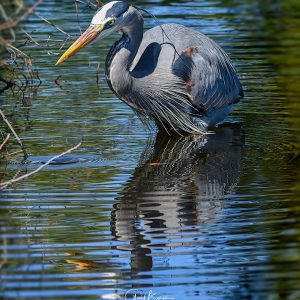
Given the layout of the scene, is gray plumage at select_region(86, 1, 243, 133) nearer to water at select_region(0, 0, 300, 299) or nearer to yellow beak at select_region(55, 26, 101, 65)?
water at select_region(0, 0, 300, 299)

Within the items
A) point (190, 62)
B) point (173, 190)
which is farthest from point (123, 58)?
point (173, 190)

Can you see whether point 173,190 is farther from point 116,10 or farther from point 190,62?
point 190,62

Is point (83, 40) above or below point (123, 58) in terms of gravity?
above

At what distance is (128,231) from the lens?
682 cm

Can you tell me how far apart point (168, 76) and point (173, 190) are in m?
2.07

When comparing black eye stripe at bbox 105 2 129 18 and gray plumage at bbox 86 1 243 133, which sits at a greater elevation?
black eye stripe at bbox 105 2 129 18

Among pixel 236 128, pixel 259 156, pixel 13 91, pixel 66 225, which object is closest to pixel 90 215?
pixel 66 225

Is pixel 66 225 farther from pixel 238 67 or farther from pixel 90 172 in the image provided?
pixel 238 67

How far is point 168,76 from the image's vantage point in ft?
31.7

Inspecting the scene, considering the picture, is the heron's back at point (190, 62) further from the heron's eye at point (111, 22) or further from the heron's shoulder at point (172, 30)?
the heron's eye at point (111, 22)

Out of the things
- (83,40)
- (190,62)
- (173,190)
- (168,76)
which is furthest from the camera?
(190,62)

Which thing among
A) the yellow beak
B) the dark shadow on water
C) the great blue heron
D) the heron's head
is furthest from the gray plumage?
the yellow beak

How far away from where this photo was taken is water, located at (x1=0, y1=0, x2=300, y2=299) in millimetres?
5828

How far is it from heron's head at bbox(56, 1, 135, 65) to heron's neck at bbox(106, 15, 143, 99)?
175 millimetres
